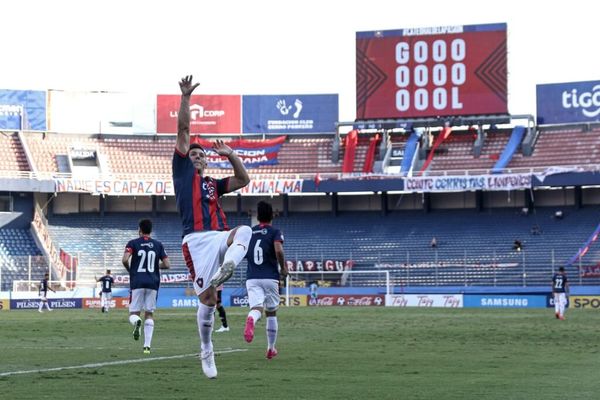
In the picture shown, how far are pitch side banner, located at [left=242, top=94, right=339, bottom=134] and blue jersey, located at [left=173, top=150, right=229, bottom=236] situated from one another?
6732 cm

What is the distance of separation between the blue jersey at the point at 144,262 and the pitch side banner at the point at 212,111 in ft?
198

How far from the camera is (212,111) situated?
3265 inches

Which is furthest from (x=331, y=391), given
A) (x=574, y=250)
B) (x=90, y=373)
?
(x=574, y=250)

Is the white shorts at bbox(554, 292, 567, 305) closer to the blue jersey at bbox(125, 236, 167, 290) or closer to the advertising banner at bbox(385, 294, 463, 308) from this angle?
the advertising banner at bbox(385, 294, 463, 308)

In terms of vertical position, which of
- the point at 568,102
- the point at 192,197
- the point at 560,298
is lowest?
the point at 560,298

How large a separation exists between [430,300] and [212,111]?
94.2 ft

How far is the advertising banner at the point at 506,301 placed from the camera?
59688mm

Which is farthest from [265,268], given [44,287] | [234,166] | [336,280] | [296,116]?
[296,116]

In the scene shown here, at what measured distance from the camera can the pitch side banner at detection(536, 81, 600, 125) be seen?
7456 cm

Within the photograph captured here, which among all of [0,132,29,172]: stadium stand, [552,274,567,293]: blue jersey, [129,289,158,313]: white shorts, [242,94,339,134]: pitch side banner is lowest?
[552,274,567,293]: blue jersey

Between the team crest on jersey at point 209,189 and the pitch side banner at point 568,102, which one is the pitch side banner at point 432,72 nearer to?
the pitch side banner at point 568,102

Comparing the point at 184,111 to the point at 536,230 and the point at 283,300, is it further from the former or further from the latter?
the point at 536,230

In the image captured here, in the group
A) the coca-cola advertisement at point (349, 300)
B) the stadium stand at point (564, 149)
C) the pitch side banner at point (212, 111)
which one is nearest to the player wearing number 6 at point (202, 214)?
the coca-cola advertisement at point (349, 300)

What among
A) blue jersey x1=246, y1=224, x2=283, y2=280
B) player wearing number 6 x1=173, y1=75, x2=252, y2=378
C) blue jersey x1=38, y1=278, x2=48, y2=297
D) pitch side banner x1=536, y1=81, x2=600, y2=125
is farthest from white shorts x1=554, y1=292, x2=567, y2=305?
pitch side banner x1=536, y1=81, x2=600, y2=125
